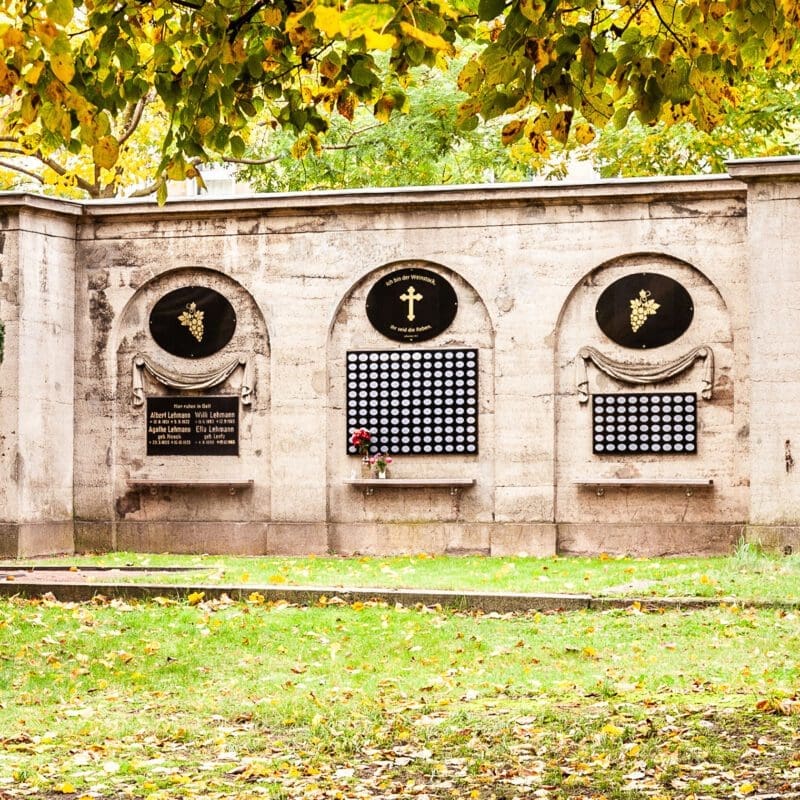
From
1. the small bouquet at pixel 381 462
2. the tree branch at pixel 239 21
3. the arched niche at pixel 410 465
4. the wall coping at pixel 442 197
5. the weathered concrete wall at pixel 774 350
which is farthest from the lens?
the small bouquet at pixel 381 462

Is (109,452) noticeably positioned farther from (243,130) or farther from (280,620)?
(243,130)

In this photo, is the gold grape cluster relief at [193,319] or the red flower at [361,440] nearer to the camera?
the red flower at [361,440]

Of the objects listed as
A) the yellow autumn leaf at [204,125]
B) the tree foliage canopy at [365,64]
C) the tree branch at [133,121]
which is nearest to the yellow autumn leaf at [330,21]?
the tree foliage canopy at [365,64]

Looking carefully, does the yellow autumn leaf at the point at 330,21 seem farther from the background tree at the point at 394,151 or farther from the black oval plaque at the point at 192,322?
the background tree at the point at 394,151

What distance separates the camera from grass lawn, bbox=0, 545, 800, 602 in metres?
12.1

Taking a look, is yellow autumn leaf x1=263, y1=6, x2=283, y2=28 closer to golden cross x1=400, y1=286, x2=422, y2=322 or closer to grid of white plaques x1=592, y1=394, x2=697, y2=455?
golden cross x1=400, y1=286, x2=422, y2=322

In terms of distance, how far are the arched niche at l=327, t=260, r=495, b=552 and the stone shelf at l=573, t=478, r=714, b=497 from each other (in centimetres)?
126

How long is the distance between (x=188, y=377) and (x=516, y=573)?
17.8 feet

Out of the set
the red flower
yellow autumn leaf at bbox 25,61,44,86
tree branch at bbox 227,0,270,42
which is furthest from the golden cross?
yellow autumn leaf at bbox 25,61,44,86

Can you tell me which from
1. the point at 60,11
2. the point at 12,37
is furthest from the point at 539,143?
the point at 12,37

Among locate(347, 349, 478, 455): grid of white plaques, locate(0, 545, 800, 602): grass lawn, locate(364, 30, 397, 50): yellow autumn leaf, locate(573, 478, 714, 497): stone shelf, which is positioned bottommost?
locate(0, 545, 800, 602): grass lawn

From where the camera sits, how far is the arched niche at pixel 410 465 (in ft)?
54.9

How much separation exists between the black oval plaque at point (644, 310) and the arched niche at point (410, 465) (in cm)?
147

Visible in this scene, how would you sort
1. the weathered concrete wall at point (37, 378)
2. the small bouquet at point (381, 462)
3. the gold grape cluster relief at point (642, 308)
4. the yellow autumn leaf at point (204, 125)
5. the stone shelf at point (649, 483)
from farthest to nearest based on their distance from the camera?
the small bouquet at point (381, 462) < the weathered concrete wall at point (37, 378) < the gold grape cluster relief at point (642, 308) < the stone shelf at point (649, 483) < the yellow autumn leaf at point (204, 125)
